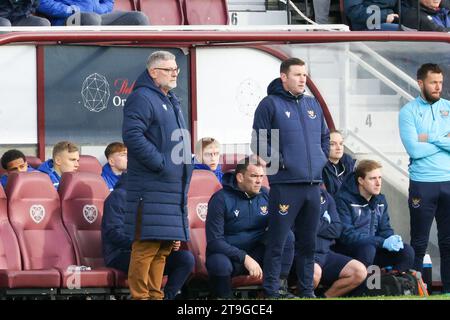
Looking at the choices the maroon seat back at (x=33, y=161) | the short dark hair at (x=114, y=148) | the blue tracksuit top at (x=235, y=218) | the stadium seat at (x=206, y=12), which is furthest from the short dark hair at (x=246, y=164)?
the stadium seat at (x=206, y=12)

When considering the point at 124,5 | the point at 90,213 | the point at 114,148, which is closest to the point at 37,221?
the point at 90,213

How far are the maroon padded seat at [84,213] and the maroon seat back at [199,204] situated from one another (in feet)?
2.40

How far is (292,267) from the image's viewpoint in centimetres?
1308

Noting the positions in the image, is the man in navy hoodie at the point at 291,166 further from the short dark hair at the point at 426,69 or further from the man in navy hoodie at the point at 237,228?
the short dark hair at the point at 426,69

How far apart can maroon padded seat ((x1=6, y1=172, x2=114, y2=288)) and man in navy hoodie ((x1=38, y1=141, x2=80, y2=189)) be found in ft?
1.48

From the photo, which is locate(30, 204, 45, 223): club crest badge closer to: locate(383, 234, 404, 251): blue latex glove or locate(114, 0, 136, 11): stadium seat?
locate(383, 234, 404, 251): blue latex glove

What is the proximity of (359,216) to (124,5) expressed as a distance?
400 centimetres

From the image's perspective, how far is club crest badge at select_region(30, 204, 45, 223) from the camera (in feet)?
43.4

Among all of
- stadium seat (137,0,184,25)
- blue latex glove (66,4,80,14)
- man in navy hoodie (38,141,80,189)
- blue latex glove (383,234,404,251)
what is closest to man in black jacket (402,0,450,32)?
stadium seat (137,0,184,25)

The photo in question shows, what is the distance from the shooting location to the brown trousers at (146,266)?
12008 millimetres

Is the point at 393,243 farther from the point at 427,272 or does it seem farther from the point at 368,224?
the point at 427,272

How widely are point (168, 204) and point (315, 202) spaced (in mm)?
1281
